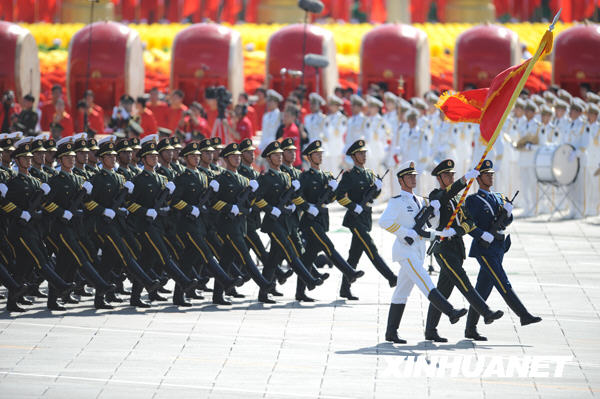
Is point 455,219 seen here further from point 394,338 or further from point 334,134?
point 334,134

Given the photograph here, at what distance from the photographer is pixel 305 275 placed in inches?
575

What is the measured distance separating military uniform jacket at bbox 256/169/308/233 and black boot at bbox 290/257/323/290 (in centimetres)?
41

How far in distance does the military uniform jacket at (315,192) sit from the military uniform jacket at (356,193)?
13cm

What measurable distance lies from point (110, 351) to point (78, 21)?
38.6 meters

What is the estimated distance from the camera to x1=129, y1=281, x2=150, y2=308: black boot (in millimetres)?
14430

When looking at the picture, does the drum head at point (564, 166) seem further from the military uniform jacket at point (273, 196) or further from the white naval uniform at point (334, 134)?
the military uniform jacket at point (273, 196)

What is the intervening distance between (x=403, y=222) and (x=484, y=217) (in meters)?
0.73

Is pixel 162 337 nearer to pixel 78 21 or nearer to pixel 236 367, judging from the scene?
pixel 236 367

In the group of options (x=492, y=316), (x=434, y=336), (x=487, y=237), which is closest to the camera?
(x=492, y=316)

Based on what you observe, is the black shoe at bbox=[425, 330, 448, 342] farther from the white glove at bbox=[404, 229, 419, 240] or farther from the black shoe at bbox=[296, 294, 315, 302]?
the black shoe at bbox=[296, 294, 315, 302]

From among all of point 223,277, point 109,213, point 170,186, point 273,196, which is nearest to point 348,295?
point 273,196

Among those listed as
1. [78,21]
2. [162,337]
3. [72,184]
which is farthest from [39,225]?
[78,21]

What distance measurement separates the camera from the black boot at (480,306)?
12.3m

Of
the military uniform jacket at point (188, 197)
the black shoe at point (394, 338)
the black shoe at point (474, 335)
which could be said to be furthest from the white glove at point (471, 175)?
the military uniform jacket at point (188, 197)
